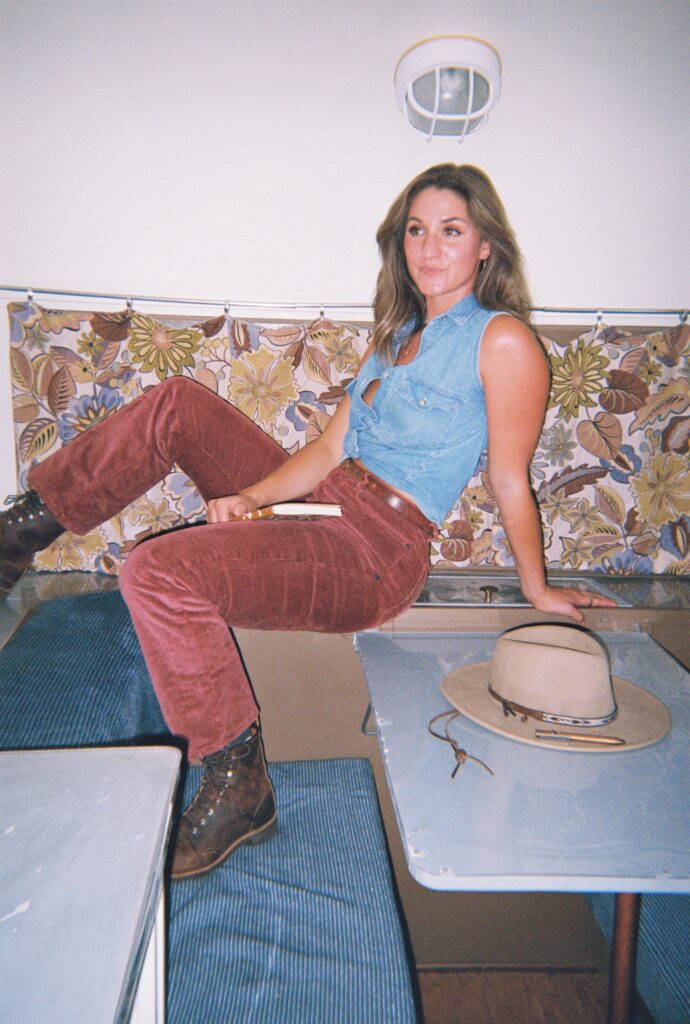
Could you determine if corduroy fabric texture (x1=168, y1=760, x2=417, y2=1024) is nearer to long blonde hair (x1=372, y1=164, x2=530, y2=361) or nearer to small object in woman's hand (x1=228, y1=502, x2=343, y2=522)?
small object in woman's hand (x1=228, y1=502, x2=343, y2=522)

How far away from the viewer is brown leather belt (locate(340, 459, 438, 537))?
1.20 meters

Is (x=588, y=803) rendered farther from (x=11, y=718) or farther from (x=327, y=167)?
(x=327, y=167)

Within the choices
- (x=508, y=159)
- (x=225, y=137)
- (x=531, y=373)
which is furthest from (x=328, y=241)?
(x=531, y=373)

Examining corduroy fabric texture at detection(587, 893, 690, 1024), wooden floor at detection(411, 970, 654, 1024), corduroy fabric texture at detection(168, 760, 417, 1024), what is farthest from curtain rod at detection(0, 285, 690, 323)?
wooden floor at detection(411, 970, 654, 1024)

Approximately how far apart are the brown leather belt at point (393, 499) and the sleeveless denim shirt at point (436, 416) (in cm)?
2

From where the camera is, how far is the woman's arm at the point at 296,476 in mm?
1210

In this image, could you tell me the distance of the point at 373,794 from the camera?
1.17m

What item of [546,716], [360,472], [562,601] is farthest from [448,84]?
[546,716]

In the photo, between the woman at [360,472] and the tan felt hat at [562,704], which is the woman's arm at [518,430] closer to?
the woman at [360,472]

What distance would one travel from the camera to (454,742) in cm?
89

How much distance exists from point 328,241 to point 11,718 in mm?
1454

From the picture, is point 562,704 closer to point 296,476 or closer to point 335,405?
point 296,476

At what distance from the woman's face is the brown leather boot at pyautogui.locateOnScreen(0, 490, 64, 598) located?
3.02ft

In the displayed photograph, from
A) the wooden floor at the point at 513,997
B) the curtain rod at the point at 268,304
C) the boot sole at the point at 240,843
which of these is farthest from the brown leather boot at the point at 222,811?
the curtain rod at the point at 268,304
